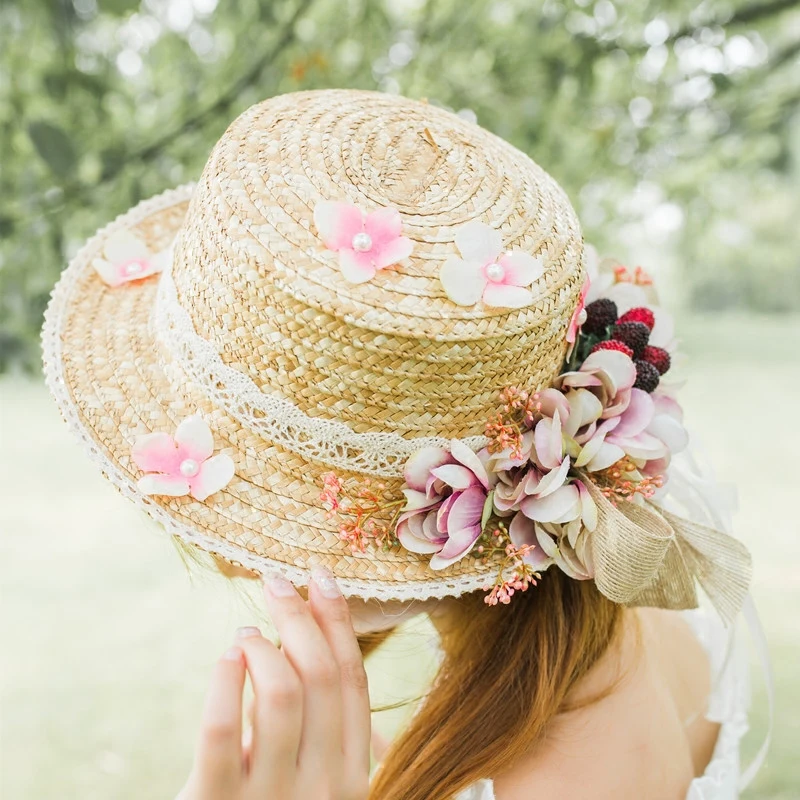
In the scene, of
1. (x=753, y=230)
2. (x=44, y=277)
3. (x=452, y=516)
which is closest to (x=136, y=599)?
(x=44, y=277)

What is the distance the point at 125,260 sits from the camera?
1531mm

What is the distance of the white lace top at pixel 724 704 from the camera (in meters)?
1.62

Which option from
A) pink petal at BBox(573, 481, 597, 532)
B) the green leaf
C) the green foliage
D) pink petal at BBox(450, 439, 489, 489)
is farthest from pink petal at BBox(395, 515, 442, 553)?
the green leaf

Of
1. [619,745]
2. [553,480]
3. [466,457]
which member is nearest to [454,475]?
[466,457]

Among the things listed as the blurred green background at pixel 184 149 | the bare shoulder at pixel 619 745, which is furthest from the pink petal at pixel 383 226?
the bare shoulder at pixel 619 745

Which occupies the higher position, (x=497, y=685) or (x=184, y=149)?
(x=184, y=149)

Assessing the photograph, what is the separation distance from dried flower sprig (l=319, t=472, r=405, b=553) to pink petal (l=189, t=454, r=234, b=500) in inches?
5.4

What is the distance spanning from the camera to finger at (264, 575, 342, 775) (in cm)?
110

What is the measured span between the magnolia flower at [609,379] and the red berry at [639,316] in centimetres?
16

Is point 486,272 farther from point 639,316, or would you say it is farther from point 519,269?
point 639,316

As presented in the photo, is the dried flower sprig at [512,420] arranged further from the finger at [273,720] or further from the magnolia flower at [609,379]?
the finger at [273,720]

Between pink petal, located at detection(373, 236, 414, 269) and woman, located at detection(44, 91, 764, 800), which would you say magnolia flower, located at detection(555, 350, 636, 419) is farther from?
pink petal, located at detection(373, 236, 414, 269)

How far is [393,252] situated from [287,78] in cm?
186

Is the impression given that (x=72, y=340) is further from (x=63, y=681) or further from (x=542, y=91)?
(x=63, y=681)
